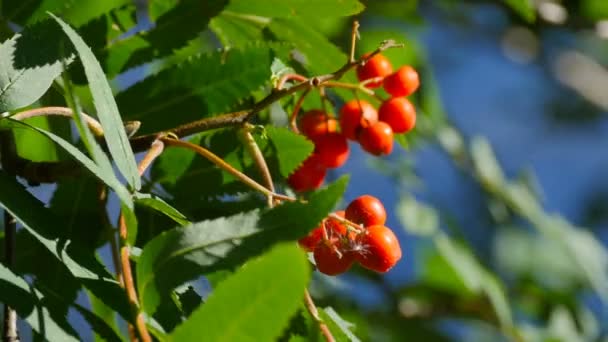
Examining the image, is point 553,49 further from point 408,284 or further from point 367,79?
point 367,79

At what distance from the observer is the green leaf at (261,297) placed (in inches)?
32.3

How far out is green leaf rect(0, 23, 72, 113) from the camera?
45.1 inches

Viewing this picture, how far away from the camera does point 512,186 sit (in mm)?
2975

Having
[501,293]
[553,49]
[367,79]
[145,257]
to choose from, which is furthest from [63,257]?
[553,49]

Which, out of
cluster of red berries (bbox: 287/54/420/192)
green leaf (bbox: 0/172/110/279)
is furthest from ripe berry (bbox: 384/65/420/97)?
green leaf (bbox: 0/172/110/279)

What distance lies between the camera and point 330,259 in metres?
1.26

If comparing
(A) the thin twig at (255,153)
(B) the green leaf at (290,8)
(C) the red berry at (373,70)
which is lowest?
(C) the red berry at (373,70)

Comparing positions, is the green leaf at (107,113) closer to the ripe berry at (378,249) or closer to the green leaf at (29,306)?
the green leaf at (29,306)

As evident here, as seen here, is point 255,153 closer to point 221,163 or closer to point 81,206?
point 221,163

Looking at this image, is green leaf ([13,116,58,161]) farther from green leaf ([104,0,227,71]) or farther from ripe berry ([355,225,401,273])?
ripe berry ([355,225,401,273])

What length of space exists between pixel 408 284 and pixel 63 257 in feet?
6.64

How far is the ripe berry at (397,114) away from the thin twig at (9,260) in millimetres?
620

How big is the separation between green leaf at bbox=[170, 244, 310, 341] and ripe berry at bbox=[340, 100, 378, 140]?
845mm

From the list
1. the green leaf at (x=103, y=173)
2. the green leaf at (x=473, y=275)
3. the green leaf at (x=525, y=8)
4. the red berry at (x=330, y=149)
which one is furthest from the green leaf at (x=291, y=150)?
the green leaf at (x=473, y=275)
